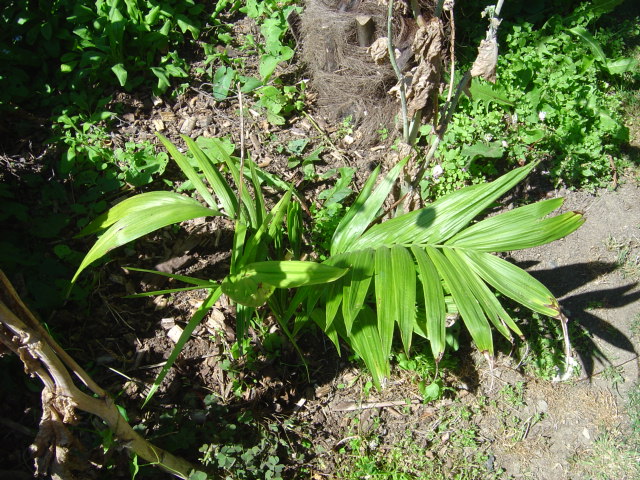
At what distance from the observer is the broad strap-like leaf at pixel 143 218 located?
222cm

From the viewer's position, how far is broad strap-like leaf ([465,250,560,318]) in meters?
2.10

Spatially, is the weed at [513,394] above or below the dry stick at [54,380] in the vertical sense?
below

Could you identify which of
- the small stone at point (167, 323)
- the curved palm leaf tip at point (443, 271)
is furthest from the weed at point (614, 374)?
the small stone at point (167, 323)

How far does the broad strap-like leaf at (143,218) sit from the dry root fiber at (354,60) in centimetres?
148

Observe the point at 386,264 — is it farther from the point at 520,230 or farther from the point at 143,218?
the point at 143,218

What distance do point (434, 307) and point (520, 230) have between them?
20.4 inches

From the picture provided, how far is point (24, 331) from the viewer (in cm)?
159

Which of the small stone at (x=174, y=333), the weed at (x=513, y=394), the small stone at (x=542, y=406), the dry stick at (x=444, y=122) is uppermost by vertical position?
the dry stick at (x=444, y=122)

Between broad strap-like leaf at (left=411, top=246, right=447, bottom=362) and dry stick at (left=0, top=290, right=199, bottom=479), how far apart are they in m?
1.16

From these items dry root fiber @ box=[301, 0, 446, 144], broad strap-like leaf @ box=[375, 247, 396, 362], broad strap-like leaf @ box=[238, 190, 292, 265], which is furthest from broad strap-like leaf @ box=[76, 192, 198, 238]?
dry root fiber @ box=[301, 0, 446, 144]

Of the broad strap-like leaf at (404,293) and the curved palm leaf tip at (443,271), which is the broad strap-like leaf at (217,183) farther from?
the broad strap-like leaf at (404,293)

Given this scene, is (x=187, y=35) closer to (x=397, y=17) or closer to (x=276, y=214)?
(x=397, y=17)

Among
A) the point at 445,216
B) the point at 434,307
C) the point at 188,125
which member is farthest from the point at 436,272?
the point at 188,125

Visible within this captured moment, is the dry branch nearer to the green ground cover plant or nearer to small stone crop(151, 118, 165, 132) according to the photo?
small stone crop(151, 118, 165, 132)
